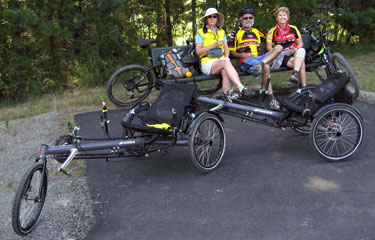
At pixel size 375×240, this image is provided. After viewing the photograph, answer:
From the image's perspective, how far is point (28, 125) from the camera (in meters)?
6.37

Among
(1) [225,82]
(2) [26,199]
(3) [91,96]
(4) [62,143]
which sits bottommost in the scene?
(2) [26,199]

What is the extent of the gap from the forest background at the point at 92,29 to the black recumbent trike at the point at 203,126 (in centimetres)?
473

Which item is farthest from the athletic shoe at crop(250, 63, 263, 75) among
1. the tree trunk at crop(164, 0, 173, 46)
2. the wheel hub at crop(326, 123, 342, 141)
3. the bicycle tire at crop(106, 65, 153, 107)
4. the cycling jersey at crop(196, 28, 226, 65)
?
the tree trunk at crop(164, 0, 173, 46)

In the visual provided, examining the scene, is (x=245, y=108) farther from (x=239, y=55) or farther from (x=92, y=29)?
(x=92, y=29)

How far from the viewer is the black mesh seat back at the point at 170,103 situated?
4.59 metres

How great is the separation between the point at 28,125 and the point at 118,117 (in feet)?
4.44

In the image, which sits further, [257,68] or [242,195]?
[257,68]

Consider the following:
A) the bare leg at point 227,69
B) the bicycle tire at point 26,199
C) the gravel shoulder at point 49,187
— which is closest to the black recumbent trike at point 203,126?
the bicycle tire at point 26,199

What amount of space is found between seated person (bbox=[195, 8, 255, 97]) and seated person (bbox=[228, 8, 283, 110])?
324mm

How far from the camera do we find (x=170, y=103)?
15.5ft

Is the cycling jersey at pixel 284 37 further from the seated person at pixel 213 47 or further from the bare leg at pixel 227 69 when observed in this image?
the bare leg at pixel 227 69

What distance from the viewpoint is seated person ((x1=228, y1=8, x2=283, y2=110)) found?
6668mm

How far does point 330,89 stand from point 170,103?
177cm

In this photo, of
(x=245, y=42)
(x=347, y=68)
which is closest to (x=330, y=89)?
(x=347, y=68)
